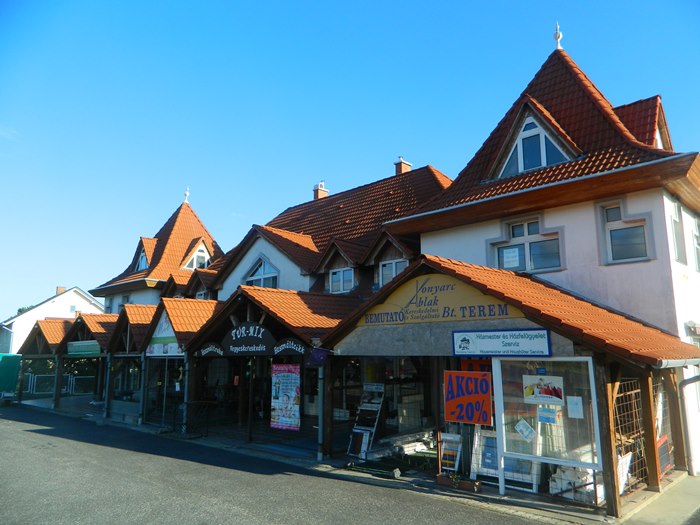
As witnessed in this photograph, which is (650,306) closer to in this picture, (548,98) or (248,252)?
(548,98)

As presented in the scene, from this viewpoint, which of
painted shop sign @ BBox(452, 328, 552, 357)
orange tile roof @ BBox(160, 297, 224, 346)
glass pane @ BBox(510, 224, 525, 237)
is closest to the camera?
painted shop sign @ BBox(452, 328, 552, 357)

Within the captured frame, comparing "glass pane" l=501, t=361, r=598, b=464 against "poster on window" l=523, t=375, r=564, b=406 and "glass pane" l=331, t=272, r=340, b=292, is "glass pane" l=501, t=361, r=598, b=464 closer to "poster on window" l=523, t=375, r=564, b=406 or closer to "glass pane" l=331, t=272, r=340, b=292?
"poster on window" l=523, t=375, r=564, b=406

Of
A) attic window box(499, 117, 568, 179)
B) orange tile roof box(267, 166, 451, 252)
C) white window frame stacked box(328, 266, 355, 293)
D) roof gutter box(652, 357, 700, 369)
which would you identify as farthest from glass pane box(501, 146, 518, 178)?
roof gutter box(652, 357, 700, 369)

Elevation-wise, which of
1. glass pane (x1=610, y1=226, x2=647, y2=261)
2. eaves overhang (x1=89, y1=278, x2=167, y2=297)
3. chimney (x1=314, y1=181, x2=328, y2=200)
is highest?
chimney (x1=314, y1=181, x2=328, y2=200)

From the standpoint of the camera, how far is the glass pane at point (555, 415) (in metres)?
8.68

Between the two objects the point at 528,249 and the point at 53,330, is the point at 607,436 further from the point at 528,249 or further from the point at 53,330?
the point at 53,330

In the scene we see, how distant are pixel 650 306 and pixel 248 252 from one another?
15343 mm

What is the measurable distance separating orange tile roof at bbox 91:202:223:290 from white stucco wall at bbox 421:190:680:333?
19.7 metres

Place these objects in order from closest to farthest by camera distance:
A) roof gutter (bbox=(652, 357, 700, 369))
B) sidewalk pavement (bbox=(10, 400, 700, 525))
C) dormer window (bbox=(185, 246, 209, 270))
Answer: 1. roof gutter (bbox=(652, 357, 700, 369))
2. sidewalk pavement (bbox=(10, 400, 700, 525))
3. dormer window (bbox=(185, 246, 209, 270))

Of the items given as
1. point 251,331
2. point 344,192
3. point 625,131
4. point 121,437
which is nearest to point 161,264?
point 344,192

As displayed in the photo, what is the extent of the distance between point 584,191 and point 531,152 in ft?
8.76

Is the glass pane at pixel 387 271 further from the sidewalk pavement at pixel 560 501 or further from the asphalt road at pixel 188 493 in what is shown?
the asphalt road at pixel 188 493

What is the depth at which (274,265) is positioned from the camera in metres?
20.3

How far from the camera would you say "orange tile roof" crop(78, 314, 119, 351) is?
70.7 ft
